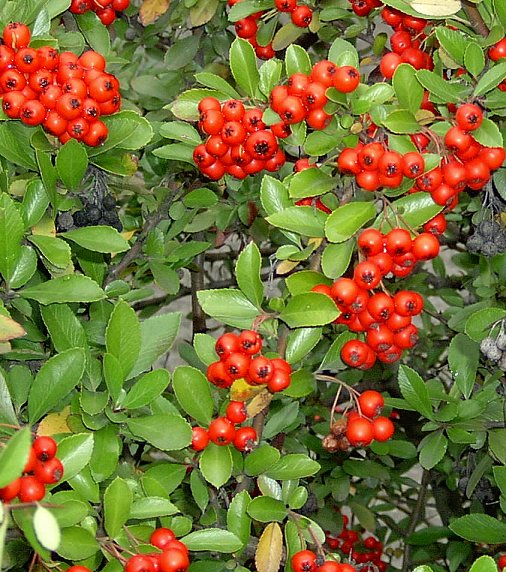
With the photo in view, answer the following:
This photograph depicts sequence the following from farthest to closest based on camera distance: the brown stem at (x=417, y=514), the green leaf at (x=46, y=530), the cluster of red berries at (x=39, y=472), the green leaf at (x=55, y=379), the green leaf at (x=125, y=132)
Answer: the brown stem at (x=417, y=514) → the green leaf at (x=125, y=132) → the green leaf at (x=55, y=379) → the cluster of red berries at (x=39, y=472) → the green leaf at (x=46, y=530)

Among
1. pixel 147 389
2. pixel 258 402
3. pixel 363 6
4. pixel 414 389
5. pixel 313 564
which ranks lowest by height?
pixel 414 389

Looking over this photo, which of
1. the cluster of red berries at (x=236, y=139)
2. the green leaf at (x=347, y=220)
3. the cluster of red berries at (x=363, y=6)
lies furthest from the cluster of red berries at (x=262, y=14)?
the green leaf at (x=347, y=220)

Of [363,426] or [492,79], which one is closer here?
[492,79]

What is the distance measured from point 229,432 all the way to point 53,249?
0.32 meters

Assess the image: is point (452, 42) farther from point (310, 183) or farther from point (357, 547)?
point (357, 547)

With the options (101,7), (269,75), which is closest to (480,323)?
(269,75)

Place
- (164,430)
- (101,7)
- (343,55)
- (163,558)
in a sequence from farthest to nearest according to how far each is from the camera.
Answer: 1. (101,7)
2. (343,55)
3. (164,430)
4. (163,558)

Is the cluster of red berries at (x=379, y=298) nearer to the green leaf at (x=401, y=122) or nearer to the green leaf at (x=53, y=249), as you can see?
the green leaf at (x=401, y=122)

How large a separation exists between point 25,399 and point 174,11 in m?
1.07

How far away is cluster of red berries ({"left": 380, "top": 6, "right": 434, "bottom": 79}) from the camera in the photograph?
1.30m

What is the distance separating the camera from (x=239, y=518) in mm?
1128

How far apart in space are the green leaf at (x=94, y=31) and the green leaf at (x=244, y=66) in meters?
0.38

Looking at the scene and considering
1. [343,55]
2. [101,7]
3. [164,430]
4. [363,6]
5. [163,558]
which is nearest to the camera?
[163,558]

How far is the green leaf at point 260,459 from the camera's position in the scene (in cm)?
116
